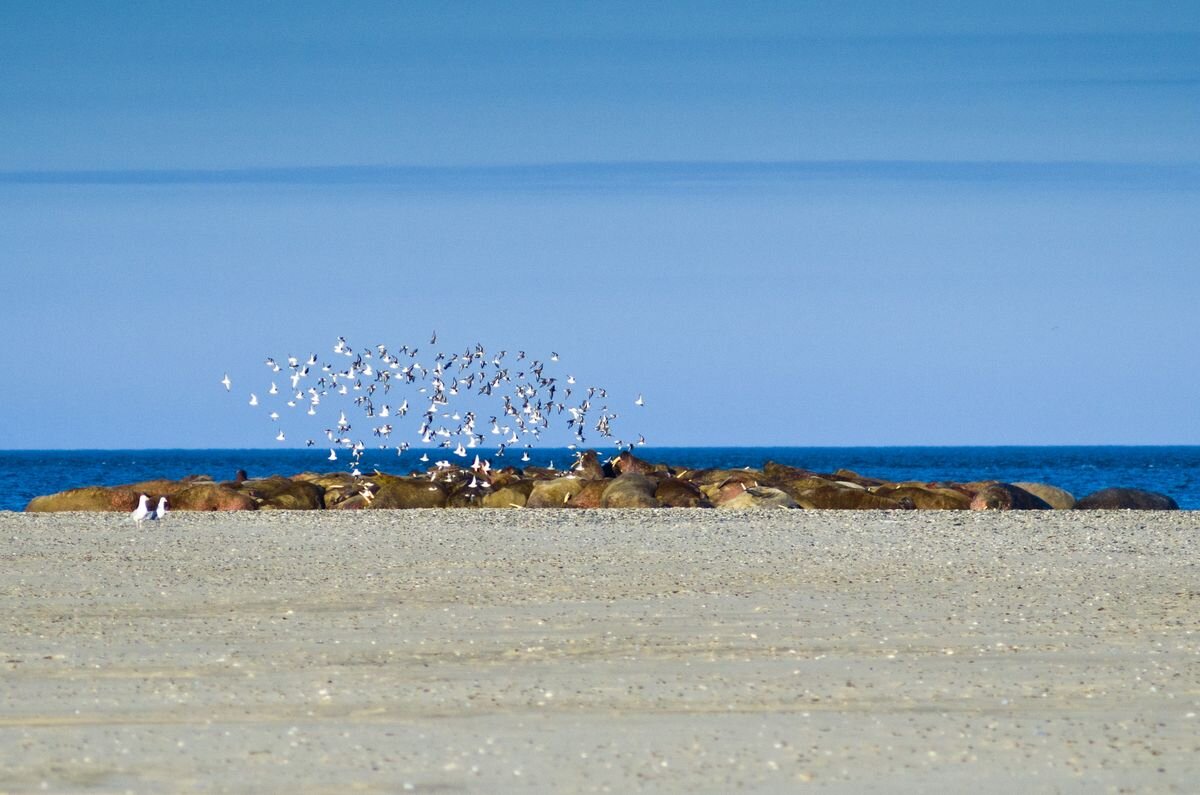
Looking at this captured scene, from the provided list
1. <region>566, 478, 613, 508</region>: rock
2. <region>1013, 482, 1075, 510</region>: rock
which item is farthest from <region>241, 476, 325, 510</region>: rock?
<region>1013, 482, 1075, 510</region>: rock

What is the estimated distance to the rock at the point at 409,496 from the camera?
33562mm

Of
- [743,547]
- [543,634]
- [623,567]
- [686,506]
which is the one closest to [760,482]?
[686,506]

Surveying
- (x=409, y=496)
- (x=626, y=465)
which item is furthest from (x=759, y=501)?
(x=626, y=465)

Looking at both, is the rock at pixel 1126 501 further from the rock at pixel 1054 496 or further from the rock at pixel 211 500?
the rock at pixel 211 500

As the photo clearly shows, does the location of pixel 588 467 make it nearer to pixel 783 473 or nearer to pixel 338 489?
pixel 783 473

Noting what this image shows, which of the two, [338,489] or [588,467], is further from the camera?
[588,467]

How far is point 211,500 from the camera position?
3247 centimetres

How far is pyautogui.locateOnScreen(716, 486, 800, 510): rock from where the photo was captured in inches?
1216

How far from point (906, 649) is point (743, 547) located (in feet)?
30.9

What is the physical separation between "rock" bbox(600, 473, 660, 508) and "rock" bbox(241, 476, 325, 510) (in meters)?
6.10

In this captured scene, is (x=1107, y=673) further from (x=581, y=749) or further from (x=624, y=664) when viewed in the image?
(x=581, y=749)

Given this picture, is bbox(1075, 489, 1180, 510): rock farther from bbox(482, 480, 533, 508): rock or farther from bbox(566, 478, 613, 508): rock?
bbox(482, 480, 533, 508): rock

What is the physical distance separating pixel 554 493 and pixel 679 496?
2878mm

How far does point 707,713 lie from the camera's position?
8.83 metres
